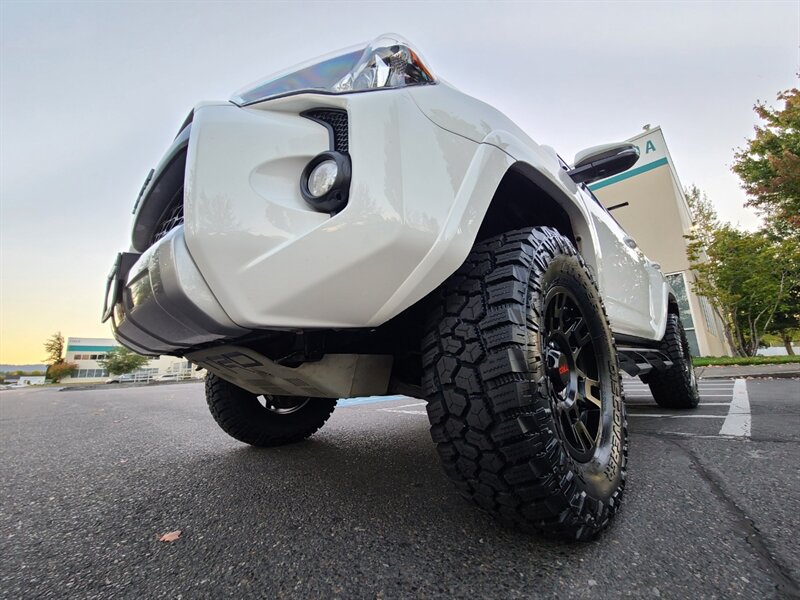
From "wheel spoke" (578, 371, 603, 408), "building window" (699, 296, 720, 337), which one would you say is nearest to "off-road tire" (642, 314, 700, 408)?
"wheel spoke" (578, 371, 603, 408)

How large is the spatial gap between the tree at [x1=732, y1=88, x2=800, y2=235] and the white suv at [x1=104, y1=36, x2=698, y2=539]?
8.59m

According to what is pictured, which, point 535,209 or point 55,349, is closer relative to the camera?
point 535,209

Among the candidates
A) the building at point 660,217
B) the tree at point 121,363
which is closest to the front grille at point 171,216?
the building at point 660,217

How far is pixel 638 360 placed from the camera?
2.32m

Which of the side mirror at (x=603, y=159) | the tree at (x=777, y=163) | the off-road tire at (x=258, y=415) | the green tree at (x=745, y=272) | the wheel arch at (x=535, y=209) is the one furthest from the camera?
the green tree at (x=745, y=272)

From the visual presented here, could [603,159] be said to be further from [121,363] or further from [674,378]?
[121,363]

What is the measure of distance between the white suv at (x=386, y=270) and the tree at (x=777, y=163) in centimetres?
859

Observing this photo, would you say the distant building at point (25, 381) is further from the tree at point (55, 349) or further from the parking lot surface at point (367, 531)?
the parking lot surface at point (367, 531)

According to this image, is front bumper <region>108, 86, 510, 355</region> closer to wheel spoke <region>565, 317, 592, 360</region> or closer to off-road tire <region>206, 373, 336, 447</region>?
wheel spoke <region>565, 317, 592, 360</region>

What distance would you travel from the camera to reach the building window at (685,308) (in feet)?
44.6

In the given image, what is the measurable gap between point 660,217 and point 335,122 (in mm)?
17659

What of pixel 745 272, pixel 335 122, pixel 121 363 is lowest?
pixel 121 363

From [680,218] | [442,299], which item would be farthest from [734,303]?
[442,299]

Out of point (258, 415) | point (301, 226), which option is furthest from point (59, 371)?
point (301, 226)
